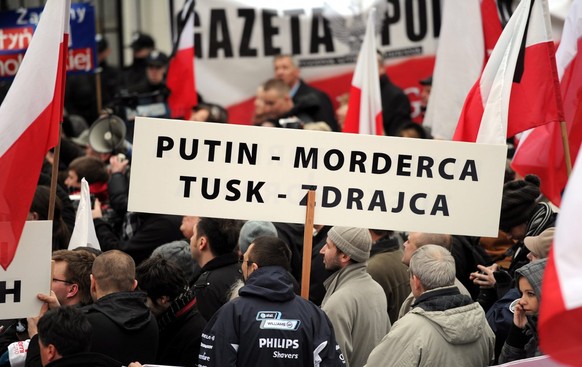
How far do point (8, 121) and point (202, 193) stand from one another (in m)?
1.14

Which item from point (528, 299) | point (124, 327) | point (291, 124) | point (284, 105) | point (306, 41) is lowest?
point (124, 327)

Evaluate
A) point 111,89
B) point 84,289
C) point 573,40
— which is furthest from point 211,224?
point 111,89

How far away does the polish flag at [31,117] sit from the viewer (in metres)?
6.29

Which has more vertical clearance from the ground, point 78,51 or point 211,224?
point 78,51

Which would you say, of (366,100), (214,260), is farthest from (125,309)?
(366,100)

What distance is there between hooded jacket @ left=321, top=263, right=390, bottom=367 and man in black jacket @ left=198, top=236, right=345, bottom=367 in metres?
0.73

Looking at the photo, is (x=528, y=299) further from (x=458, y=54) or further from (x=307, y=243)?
(x=458, y=54)

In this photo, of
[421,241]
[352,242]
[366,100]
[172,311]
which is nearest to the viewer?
[172,311]

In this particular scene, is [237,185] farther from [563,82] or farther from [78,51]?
[78,51]

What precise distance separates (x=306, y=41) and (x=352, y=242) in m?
7.21

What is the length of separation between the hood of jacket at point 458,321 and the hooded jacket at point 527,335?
0.50 ft

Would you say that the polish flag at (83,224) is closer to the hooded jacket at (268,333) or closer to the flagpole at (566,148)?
the hooded jacket at (268,333)

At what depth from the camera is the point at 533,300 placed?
5.88 metres

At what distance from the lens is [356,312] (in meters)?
6.61
